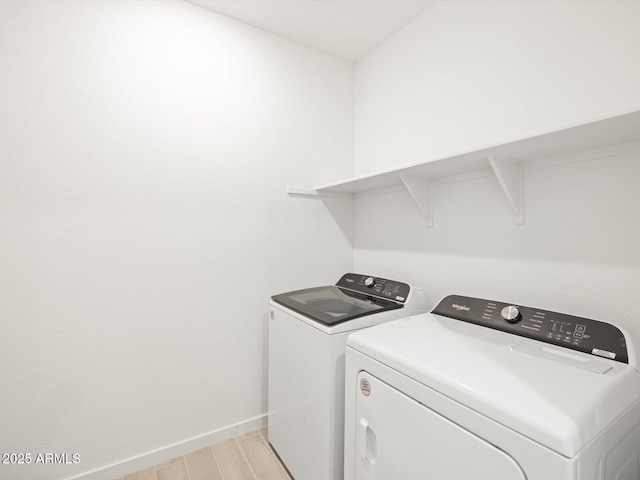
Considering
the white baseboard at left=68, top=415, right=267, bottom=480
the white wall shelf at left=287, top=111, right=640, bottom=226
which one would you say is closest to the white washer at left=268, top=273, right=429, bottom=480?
the white baseboard at left=68, top=415, right=267, bottom=480

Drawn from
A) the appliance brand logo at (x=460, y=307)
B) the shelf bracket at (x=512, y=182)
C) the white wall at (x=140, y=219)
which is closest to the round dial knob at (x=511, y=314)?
the appliance brand logo at (x=460, y=307)

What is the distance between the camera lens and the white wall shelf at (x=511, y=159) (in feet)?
3.05

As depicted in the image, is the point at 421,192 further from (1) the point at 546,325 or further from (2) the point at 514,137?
(1) the point at 546,325

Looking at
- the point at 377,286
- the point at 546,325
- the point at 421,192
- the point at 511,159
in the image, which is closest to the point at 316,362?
the point at 377,286

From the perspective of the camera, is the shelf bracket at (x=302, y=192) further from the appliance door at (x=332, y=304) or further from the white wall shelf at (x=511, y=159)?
the appliance door at (x=332, y=304)

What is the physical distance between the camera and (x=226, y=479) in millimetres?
1513

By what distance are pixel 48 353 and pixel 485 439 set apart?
184 centimetres

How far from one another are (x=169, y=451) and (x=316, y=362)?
1122 mm

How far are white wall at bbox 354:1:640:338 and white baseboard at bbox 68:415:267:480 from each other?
1.38 metres

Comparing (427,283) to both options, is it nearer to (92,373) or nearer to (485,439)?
(485,439)

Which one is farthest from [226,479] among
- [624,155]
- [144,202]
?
[624,155]

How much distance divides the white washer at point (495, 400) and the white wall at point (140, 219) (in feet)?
3.34

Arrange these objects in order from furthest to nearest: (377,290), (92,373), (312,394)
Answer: (377,290) < (92,373) < (312,394)

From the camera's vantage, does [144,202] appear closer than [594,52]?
No
